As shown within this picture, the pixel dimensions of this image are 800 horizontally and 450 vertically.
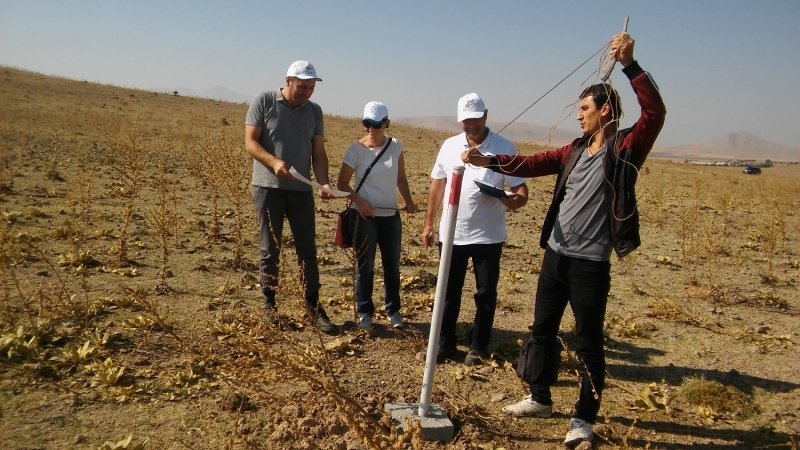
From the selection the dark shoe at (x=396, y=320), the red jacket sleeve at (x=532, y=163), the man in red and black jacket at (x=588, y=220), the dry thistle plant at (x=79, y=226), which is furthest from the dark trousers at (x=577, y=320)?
the dry thistle plant at (x=79, y=226)

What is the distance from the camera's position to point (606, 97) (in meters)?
2.67

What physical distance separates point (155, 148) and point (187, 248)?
10.4 metres

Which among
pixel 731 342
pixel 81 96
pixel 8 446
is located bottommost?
pixel 8 446

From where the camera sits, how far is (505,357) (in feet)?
13.3

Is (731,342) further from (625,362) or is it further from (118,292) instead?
(118,292)

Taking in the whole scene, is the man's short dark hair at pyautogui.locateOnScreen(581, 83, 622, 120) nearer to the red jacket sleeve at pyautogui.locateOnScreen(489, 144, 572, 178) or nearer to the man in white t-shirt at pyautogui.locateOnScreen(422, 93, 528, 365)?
the red jacket sleeve at pyautogui.locateOnScreen(489, 144, 572, 178)

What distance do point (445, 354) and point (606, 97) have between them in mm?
2135

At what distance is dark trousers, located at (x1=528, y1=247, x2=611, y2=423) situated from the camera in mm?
2762

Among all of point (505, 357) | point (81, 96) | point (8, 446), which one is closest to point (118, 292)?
point (8, 446)

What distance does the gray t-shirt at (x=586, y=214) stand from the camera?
271 centimetres

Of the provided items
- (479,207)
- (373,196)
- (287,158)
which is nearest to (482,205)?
(479,207)

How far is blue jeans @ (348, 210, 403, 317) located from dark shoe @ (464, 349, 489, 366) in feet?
2.57

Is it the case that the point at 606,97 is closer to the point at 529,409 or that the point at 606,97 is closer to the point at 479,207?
the point at 479,207

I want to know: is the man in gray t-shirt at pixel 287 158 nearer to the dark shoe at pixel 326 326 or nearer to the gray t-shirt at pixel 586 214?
the dark shoe at pixel 326 326
